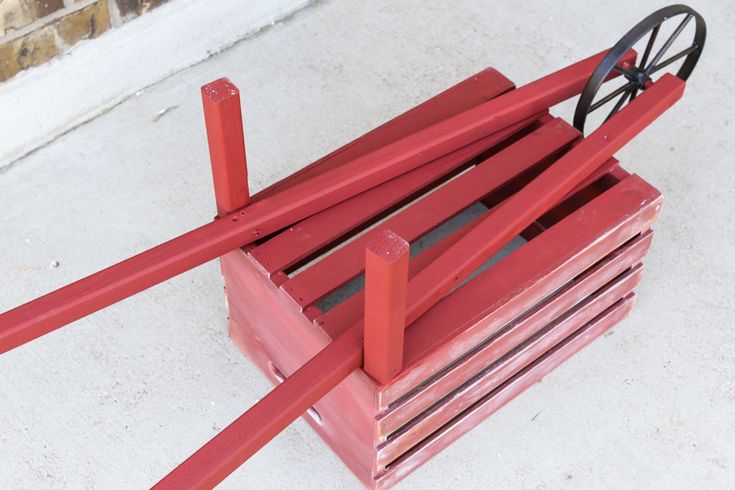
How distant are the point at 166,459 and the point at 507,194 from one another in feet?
3.87

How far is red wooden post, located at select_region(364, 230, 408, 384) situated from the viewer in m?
1.79

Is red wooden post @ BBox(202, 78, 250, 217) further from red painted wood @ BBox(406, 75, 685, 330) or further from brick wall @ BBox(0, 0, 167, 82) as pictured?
brick wall @ BBox(0, 0, 167, 82)

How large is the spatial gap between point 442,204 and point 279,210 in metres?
0.43

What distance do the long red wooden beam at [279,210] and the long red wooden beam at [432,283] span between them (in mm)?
222

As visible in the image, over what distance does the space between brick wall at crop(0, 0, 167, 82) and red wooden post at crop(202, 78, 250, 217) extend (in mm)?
1161

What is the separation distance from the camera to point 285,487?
2.53 m

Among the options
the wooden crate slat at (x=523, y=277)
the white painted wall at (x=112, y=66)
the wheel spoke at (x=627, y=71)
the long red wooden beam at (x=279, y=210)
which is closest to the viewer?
the long red wooden beam at (x=279, y=210)

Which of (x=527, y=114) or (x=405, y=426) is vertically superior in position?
(x=527, y=114)

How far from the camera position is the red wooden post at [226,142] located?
2.14 meters

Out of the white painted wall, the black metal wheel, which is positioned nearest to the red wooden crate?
the black metal wheel

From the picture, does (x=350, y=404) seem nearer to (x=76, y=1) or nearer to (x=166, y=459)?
(x=166, y=459)

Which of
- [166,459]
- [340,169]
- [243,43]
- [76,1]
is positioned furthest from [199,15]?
[166,459]

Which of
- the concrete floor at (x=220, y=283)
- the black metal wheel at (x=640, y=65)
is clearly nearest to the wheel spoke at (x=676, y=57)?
the black metal wheel at (x=640, y=65)

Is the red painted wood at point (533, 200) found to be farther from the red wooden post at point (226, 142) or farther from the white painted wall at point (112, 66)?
the white painted wall at point (112, 66)
